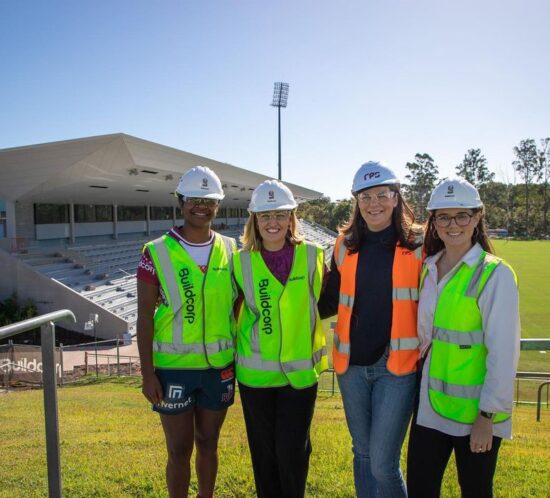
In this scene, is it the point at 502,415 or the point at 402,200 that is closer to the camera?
the point at 502,415

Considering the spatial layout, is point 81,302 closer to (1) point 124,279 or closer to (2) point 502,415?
(1) point 124,279

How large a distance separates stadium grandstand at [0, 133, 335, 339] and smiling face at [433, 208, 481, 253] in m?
15.5

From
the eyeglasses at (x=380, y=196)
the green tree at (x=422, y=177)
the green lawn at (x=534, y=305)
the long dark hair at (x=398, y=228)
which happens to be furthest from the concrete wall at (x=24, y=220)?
the green tree at (x=422, y=177)

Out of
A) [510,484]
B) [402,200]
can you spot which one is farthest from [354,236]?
[510,484]

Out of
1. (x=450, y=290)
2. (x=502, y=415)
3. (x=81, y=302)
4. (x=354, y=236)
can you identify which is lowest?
(x=81, y=302)

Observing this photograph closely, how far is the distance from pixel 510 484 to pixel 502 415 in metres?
1.40

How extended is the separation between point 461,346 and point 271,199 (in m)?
1.31

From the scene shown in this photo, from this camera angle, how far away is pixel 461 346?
2.32 meters

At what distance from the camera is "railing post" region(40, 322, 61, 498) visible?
7.66 feet

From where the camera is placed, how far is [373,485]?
261 cm

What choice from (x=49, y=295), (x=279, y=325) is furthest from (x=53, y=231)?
(x=279, y=325)

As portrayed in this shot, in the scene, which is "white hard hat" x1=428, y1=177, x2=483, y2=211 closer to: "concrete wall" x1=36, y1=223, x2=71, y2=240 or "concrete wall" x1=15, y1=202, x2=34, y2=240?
"concrete wall" x1=15, y1=202, x2=34, y2=240

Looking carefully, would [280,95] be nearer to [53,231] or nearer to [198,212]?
[53,231]

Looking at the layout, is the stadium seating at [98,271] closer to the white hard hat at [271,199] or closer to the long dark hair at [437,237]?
the white hard hat at [271,199]
